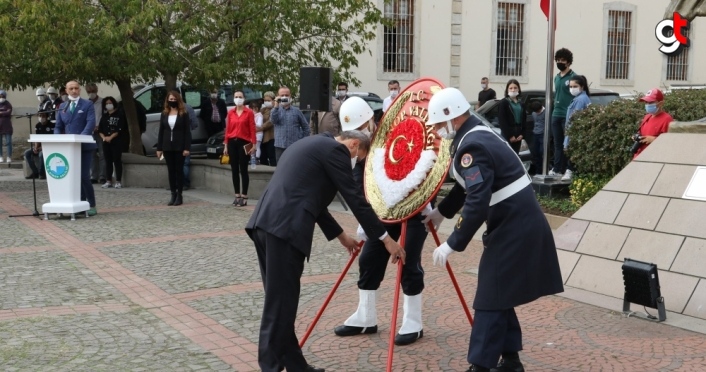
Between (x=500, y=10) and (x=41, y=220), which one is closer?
(x=41, y=220)

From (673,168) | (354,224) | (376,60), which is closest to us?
(673,168)

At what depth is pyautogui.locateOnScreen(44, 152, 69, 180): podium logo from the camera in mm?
12633

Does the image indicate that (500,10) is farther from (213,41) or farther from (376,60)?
(213,41)

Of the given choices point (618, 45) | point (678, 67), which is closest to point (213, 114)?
point (618, 45)

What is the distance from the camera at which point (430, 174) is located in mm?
5926

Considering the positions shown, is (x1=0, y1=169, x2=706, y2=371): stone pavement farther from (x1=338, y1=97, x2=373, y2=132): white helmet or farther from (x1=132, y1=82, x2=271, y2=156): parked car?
(x1=132, y1=82, x2=271, y2=156): parked car

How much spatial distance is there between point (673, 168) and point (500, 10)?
21.6m

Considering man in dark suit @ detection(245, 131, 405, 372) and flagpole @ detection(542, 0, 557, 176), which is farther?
flagpole @ detection(542, 0, 557, 176)

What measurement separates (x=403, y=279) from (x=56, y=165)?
7.61m

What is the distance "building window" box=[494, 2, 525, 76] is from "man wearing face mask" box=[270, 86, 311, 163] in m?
15.5

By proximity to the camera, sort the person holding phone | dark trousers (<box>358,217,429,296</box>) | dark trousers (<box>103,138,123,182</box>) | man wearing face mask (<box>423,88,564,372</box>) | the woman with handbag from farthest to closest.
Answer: dark trousers (<box>103,138,123,182</box>), the woman with handbag, the person holding phone, dark trousers (<box>358,217,429,296</box>), man wearing face mask (<box>423,88,564,372</box>)

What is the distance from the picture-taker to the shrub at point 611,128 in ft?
36.7

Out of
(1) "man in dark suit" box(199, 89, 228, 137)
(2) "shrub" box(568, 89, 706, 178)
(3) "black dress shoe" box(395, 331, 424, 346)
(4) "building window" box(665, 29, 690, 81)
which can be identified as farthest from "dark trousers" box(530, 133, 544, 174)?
(4) "building window" box(665, 29, 690, 81)

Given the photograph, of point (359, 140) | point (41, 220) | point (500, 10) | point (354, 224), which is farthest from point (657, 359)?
point (500, 10)
